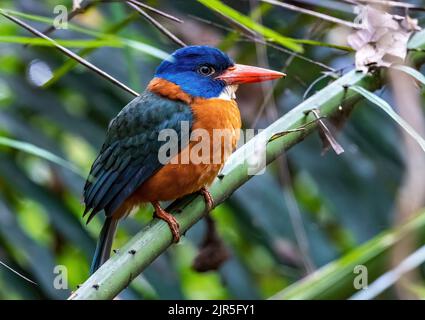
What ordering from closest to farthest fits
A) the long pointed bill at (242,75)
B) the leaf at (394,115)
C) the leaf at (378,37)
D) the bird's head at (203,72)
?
1. the leaf at (394,115)
2. the leaf at (378,37)
3. the long pointed bill at (242,75)
4. the bird's head at (203,72)

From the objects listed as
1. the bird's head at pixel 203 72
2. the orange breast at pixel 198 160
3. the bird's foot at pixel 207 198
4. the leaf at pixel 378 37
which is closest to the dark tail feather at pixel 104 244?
the orange breast at pixel 198 160

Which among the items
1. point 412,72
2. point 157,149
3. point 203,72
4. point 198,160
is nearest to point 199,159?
point 198,160

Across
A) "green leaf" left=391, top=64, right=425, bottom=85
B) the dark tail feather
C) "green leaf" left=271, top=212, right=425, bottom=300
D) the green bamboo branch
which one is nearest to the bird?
the dark tail feather

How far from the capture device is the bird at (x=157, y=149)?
7.77ft

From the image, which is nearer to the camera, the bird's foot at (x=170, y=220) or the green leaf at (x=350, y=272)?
the green leaf at (x=350, y=272)

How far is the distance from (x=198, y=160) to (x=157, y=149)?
0.14 m

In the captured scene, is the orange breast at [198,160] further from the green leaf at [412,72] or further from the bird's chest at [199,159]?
the green leaf at [412,72]

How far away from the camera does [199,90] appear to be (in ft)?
8.71

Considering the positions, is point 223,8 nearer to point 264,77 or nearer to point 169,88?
point 264,77

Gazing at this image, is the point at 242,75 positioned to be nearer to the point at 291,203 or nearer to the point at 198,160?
the point at 198,160

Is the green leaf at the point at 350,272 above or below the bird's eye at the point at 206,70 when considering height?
below

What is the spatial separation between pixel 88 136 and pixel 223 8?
0.92 m

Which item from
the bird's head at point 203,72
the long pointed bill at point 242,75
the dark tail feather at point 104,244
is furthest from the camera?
the bird's head at point 203,72
